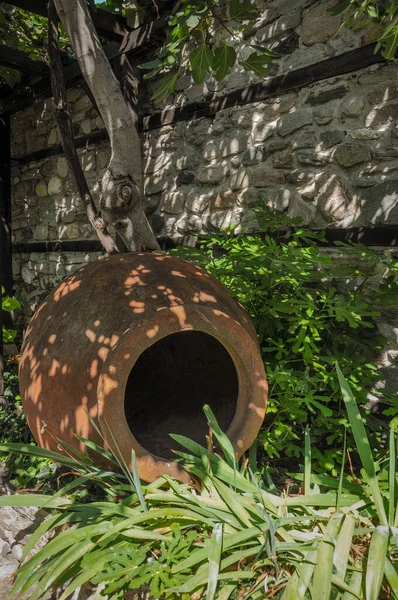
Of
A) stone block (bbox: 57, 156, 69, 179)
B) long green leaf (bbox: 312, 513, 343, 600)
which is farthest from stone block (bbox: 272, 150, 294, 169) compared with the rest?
stone block (bbox: 57, 156, 69, 179)

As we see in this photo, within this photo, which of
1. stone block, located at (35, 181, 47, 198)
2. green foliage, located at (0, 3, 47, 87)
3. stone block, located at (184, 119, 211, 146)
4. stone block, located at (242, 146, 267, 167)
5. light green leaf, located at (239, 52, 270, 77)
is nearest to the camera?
light green leaf, located at (239, 52, 270, 77)

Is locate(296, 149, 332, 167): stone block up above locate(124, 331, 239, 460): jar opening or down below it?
above

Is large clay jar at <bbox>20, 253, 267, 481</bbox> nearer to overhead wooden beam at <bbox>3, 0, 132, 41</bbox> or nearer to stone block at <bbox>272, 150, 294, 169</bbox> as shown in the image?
stone block at <bbox>272, 150, 294, 169</bbox>

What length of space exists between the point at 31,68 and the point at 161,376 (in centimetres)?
298

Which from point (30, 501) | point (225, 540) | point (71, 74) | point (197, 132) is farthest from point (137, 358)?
point (71, 74)

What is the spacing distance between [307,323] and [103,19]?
2.57 m

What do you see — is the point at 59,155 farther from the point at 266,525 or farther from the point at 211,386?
the point at 266,525

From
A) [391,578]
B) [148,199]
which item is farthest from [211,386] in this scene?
[148,199]

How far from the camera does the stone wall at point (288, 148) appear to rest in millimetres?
2707

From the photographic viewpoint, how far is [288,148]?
3.06 metres

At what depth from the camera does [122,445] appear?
2.04 metres

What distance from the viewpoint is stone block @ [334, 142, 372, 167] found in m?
2.74

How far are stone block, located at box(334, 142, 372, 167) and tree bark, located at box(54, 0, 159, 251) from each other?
42.5 inches

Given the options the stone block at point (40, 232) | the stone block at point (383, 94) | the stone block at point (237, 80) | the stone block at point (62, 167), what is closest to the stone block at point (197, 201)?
the stone block at point (237, 80)
